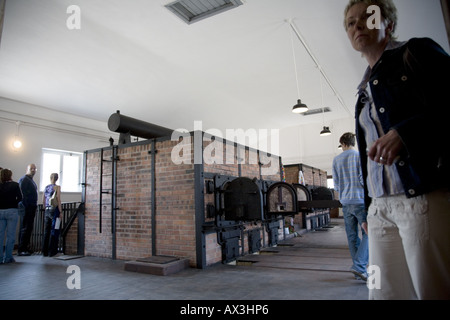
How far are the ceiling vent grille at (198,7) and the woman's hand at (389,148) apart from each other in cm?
457

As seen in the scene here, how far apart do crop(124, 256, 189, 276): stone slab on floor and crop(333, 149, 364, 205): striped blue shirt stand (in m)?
2.24

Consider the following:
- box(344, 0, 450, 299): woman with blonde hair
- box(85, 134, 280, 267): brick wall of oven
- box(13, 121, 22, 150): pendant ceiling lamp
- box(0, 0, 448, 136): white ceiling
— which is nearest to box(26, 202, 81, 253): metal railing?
box(85, 134, 280, 267): brick wall of oven

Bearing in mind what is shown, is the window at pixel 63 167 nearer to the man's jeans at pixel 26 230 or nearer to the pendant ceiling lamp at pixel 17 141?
the pendant ceiling lamp at pixel 17 141

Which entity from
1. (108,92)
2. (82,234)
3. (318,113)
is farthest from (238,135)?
(82,234)

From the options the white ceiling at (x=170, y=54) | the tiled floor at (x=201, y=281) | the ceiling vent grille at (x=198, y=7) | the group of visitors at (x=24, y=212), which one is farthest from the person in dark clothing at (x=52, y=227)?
the ceiling vent grille at (x=198, y=7)

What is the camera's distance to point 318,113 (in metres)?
12.2

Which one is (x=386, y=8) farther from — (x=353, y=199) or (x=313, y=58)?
(x=313, y=58)

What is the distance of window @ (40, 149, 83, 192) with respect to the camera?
352 inches

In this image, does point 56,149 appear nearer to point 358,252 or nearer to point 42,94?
point 42,94

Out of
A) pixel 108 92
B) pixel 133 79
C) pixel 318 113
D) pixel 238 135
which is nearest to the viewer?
pixel 133 79

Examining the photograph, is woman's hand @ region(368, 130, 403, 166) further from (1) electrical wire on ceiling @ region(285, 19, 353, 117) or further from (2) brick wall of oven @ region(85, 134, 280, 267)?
(1) electrical wire on ceiling @ region(285, 19, 353, 117)

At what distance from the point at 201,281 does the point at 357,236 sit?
1.86 metres

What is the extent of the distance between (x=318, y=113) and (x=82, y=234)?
1019 centimetres

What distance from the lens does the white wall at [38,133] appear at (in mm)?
7793
